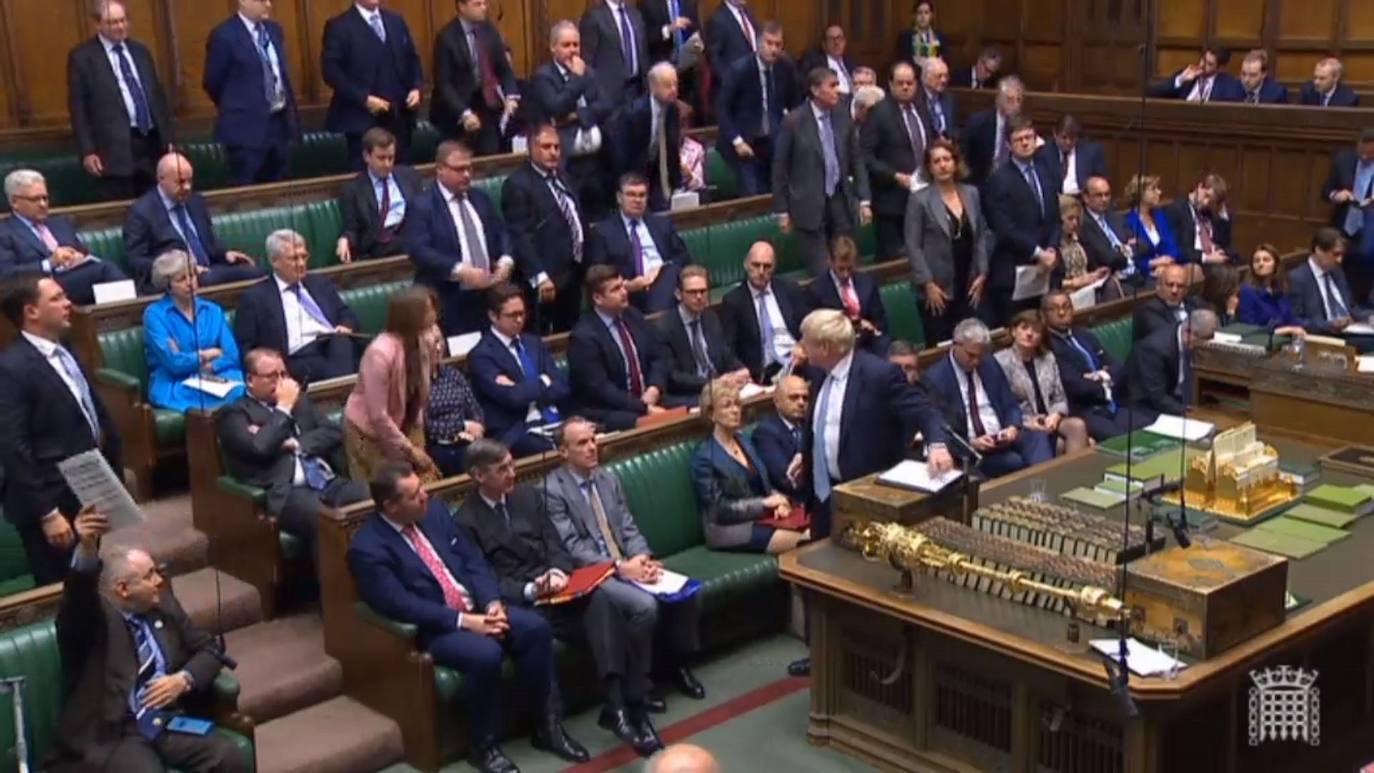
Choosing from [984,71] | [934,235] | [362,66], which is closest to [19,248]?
[362,66]

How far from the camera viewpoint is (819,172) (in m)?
8.14

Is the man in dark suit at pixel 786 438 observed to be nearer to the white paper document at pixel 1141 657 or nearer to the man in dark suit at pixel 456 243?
the man in dark suit at pixel 456 243

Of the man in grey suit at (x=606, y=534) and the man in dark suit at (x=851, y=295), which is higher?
the man in dark suit at (x=851, y=295)

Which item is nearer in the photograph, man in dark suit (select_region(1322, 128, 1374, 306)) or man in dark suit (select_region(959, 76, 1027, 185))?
man in dark suit (select_region(959, 76, 1027, 185))

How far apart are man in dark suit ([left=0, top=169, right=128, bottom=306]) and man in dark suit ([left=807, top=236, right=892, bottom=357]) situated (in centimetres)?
305

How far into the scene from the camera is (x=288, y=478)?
5.67 metres

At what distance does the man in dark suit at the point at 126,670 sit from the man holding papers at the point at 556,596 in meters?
1.04

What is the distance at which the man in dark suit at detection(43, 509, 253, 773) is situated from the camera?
167 inches

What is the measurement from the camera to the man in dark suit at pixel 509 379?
6.27 m

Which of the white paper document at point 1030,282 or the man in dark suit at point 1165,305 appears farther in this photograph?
the white paper document at point 1030,282

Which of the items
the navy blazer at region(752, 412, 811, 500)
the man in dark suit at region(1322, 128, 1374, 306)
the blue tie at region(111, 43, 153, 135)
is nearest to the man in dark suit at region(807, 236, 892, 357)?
the navy blazer at region(752, 412, 811, 500)

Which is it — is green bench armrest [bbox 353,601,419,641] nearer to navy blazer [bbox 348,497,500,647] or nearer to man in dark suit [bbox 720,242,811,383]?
navy blazer [bbox 348,497,500,647]

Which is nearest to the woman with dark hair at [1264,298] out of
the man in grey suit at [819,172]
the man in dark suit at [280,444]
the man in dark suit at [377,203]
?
the man in grey suit at [819,172]

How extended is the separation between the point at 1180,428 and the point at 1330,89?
16.7ft
